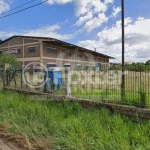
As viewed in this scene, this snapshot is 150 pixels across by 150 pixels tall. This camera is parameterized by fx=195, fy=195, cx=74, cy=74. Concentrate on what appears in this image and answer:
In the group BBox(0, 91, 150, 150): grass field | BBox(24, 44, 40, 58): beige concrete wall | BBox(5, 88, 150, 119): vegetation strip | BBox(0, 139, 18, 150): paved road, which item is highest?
BBox(24, 44, 40, 58): beige concrete wall

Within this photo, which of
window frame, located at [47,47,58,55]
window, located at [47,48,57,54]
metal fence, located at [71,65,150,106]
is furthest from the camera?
window, located at [47,48,57,54]

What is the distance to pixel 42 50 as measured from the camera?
28797 mm

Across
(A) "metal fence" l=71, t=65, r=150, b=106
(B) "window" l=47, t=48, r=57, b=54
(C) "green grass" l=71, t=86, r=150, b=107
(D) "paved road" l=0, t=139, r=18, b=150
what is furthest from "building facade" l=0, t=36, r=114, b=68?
(D) "paved road" l=0, t=139, r=18, b=150

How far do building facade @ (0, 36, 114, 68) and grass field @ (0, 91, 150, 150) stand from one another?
68.0 feet

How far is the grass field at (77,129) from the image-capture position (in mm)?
3566

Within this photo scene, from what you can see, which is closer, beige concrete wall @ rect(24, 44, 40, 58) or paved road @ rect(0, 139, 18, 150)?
paved road @ rect(0, 139, 18, 150)

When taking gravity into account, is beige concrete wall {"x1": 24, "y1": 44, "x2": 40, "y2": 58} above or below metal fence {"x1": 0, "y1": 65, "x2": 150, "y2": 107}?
above

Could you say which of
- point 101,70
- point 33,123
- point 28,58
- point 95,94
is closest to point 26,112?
point 33,123

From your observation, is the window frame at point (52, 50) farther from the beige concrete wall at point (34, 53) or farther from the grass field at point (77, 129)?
the grass field at point (77, 129)

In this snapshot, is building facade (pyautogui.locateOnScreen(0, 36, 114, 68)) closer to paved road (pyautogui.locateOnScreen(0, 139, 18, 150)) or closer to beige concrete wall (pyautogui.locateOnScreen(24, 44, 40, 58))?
beige concrete wall (pyautogui.locateOnScreen(24, 44, 40, 58))

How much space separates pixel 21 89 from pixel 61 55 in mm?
23295

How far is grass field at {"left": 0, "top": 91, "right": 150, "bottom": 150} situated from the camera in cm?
357

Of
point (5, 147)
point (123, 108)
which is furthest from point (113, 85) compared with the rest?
point (5, 147)

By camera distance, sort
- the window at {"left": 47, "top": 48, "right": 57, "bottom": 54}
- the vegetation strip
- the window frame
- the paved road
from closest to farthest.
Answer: the paved road → the vegetation strip → the window frame → the window at {"left": 47, "top": 48, "right": 57, "bottom": 54}
